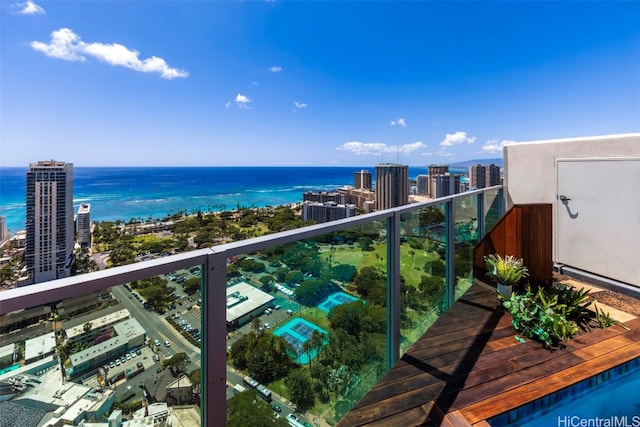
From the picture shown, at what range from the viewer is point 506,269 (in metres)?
3.36

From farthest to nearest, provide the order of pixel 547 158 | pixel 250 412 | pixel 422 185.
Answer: pixel 422 185
pixel 547 158
pixel 250 412

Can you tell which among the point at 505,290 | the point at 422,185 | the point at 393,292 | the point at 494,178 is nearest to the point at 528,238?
the point at 505,290

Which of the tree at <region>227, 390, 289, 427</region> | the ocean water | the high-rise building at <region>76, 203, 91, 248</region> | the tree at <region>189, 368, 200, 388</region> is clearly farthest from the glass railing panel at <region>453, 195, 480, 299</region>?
the ocean water

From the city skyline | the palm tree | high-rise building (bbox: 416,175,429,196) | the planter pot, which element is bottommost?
the planter pot

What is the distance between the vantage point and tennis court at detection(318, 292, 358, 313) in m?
1.71

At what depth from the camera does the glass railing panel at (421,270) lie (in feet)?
8.09

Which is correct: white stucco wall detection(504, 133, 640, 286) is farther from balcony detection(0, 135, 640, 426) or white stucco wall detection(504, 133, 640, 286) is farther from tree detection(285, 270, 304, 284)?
tree detection(285, 270, 304, 284)

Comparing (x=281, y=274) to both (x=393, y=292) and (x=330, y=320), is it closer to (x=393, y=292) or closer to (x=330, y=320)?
(x=330, y=320)

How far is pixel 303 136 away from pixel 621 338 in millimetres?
44991

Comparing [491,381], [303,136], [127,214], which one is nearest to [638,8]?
[491,381]

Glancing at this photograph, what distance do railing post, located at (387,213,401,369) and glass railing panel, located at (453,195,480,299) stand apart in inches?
54.9

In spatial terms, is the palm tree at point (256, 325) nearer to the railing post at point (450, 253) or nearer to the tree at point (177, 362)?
the tree at point (177, 362)

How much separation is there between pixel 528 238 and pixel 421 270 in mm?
1866

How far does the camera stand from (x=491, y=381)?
2.14m
